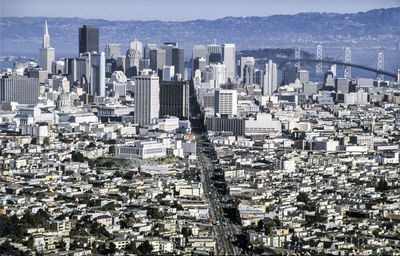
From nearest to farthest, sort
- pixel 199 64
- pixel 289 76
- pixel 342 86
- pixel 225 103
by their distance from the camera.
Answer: pixel 225 103
pixel 342 86
pixel 199 64
pixel 289 76

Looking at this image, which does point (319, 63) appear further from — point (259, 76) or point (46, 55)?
point (46, 55)

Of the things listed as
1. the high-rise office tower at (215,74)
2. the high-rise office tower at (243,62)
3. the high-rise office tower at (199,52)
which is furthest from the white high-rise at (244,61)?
the high-rise office tower at (215,74)

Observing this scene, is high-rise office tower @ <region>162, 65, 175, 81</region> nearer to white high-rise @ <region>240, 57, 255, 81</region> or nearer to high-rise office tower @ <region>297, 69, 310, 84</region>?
white high-rise @ <region>240, 57, 255, 81</region>

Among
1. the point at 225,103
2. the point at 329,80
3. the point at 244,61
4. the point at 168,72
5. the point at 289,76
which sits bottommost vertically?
the point at 225,103

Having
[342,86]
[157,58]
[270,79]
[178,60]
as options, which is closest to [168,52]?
[157,58]

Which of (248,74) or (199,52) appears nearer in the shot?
(248,74)

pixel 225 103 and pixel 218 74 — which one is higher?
pixel 218 74
